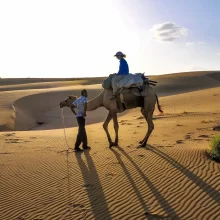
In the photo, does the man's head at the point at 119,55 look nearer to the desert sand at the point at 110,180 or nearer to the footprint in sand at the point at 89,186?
the desert sand at the point at 110,180

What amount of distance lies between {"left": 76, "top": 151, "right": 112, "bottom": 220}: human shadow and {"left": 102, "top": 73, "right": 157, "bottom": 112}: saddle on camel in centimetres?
235

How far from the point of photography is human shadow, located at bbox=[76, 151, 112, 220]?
22.8 ft

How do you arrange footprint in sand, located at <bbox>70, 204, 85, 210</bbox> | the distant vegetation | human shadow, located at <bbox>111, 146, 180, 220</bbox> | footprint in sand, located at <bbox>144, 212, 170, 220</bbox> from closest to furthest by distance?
1. footprint in sand, located at <bbox>144, 212, 170, 220</bbox>
2. human shadow, located at <bbox>111, 146, 180, 220</bbox>
3. footprint in sand, located at <bbox>70, 204, 85, 210</bbox>
4. the distant vegetation

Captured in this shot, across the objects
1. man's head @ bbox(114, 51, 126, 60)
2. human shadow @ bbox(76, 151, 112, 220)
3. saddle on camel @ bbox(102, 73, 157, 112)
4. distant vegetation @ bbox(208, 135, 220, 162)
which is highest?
man's head @ bbox(114, 51, 126, 60)

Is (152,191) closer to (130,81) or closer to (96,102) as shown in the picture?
(130,81)

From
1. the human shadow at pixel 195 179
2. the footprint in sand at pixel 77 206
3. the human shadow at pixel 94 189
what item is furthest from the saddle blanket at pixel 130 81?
the footprint in sand at pixel 77 206

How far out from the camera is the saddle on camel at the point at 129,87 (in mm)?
11969

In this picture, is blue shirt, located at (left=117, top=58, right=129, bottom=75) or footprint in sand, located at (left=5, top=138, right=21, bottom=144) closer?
blue shirt, located at (left=117, top=58, right=129, bottom=75)

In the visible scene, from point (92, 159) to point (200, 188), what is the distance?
13.2 feet

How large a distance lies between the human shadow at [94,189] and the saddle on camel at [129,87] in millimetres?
2350

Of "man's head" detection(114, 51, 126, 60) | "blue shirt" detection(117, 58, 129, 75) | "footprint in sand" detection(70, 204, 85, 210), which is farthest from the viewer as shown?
"blue shirt" detection(117, 58, 129, 75)

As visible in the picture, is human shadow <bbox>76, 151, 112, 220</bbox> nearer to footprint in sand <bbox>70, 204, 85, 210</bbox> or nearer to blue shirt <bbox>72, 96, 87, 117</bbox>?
footprint in sand <bbox>70, 204, 85, 210</bbox>

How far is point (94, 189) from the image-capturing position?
820 cm

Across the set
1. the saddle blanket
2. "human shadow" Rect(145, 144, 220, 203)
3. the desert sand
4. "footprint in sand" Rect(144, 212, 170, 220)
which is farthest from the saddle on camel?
"footprint in sand" Rect(144, 212, 170, 220)
